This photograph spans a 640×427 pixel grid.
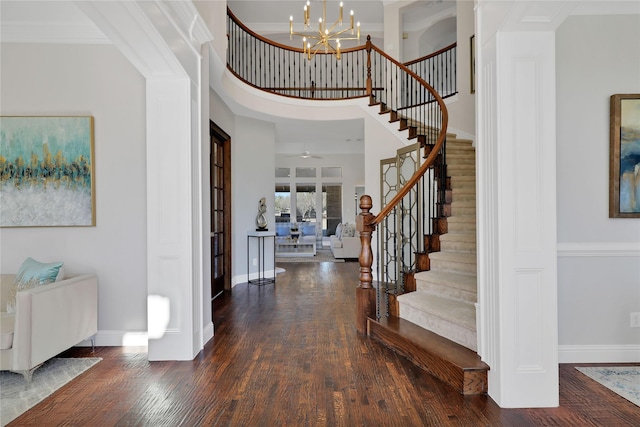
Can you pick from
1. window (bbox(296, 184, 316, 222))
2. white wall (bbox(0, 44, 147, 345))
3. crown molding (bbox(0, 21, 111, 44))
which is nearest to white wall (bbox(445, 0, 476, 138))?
white wall (bbox(0, 44, 147, 345))

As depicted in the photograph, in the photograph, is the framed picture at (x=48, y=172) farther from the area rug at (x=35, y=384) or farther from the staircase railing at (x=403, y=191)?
the staircase railing at (x=403, y=191)

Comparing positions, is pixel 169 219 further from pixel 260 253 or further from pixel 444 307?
pixel 260 253

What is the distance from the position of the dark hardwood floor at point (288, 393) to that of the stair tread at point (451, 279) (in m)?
0.82

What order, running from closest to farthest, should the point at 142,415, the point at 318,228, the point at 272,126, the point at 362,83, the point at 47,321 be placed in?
the point at 142,415, the point at 47,321, the point at 272,126, the point at 362,83, the point at 318,228

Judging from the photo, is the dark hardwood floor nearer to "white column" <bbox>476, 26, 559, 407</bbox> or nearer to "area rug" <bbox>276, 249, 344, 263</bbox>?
"white column" <bbox>476, 26, 559, 407</bbox>

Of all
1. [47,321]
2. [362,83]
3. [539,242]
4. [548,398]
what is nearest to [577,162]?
[539,242]

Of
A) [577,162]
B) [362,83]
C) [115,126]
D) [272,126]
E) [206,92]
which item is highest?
[362,83]

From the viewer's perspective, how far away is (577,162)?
9.11ft

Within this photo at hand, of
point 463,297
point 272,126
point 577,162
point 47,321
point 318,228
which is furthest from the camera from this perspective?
point 318,228

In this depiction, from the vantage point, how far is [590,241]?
2.78 m

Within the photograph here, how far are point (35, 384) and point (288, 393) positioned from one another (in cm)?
186

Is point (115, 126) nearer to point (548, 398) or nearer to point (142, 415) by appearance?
point (142, 415)

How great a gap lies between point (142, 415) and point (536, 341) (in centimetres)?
246

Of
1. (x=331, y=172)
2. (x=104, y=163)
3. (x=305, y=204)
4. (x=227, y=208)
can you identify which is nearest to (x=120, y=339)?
(x=104, y=163)
